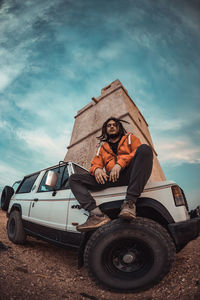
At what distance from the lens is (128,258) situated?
1.50 metres

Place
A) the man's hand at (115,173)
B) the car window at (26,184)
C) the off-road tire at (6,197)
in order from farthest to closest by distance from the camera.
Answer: the off-road tire at (6,197) < the car window at (26,184) < the man's hand at (115,173)

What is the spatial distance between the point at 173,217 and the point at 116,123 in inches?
62.9

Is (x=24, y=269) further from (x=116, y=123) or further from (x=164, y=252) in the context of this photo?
(x=116, y=123)

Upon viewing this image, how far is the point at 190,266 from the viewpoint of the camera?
200cm

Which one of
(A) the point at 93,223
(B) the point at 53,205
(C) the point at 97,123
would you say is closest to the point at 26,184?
(B) the point at 53,205

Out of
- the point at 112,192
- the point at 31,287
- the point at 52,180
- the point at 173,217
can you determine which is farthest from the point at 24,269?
the point at 173,217

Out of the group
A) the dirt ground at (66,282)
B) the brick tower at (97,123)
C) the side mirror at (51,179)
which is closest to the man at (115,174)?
the side mirror at (51,179)

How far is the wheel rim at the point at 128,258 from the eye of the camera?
57.2 inches

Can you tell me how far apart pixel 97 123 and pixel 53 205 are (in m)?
9.22

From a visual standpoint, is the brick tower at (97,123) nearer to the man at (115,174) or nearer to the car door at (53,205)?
the car door at (53,205)

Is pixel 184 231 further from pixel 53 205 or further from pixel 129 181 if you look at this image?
pixel 53 205

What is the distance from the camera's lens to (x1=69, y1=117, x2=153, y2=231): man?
1.60 m

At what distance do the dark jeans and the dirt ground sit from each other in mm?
893

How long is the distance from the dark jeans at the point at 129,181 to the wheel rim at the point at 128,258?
44cm
